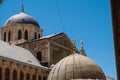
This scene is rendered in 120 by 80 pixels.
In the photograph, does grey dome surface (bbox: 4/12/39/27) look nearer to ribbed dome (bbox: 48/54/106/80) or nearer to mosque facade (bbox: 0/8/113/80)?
mosque facade (bbox: 0/8/113/80)

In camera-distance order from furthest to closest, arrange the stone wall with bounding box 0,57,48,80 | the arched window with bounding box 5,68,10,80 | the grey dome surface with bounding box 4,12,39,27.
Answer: the grey dome surface with bounding box 4,12,39,27
the arched window with bounding box 5,68,10,80
the stone wall with bounding box 0,57,48,80

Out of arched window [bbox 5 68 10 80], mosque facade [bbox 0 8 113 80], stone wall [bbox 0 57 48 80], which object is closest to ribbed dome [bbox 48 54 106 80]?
mosque facade [bbox 0 8 113 80]

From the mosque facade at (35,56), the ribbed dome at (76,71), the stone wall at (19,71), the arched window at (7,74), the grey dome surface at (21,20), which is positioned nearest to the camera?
the ribbed dome at (76,71)

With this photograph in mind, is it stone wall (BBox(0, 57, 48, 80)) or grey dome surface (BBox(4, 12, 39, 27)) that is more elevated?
grey dome surface (BBox(4, 12, 39, 27))

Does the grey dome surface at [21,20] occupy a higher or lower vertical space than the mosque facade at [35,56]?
higher

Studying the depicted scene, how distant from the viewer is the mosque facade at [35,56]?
17750 millimetres

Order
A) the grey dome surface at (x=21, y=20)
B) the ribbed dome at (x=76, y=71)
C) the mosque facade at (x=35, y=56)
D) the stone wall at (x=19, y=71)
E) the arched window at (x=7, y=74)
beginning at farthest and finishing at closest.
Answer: the grey dome surface at (x=21, y=20) → the arched window at (x=7, y=74) → the stone wall at (x=19, y=71) → the mosque facade at (x=35, y=56) → the ribbed dome at (x=76, y=71)

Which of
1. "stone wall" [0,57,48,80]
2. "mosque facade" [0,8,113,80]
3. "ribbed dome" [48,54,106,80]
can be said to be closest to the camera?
"ribbed dome" [48,54,106,80]

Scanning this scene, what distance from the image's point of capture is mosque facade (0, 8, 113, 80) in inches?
699

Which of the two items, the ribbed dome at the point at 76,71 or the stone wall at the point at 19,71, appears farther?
the stone wall at the point at 19,71

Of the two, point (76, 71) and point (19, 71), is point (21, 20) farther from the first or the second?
point (76, 71)

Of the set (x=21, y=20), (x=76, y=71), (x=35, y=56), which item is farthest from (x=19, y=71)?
(x=76, y=71)

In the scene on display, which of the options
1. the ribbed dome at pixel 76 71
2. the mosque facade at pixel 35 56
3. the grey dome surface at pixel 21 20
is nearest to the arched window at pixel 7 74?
the mosque facade at pixel 35 56

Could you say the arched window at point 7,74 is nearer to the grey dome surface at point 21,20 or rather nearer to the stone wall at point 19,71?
the stone wall at point 19,71
